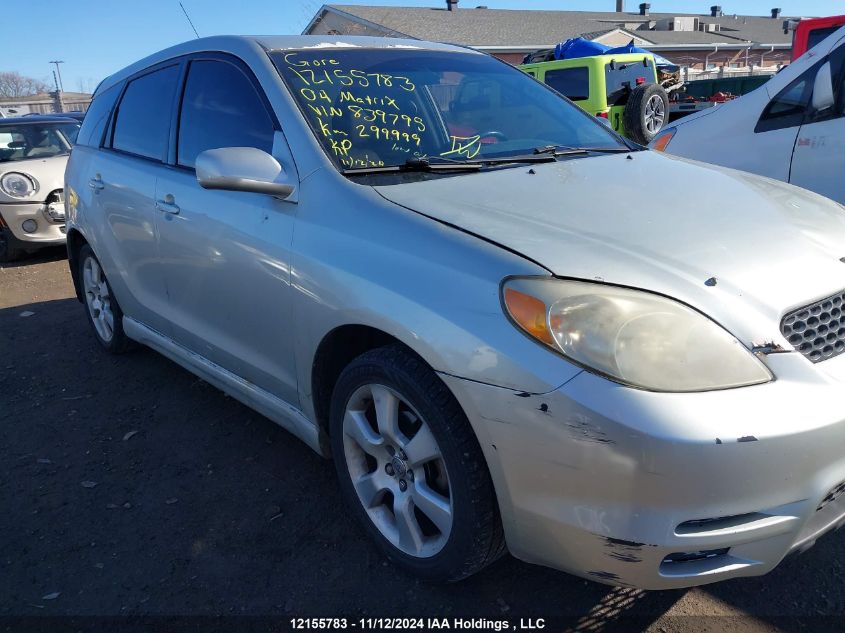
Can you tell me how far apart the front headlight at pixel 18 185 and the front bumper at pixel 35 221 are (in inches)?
5.2

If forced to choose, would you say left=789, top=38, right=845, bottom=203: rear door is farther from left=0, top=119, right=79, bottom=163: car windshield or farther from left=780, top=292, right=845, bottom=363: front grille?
left=0, top=119, right=79, bottom=163: car windshield

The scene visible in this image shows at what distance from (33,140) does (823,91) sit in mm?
8324

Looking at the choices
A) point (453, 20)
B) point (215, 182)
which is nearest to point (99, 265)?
point (215, 182)

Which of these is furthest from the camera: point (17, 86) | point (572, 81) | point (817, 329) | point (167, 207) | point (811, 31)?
point (17, 86)

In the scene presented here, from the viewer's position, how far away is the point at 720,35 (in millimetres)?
36969

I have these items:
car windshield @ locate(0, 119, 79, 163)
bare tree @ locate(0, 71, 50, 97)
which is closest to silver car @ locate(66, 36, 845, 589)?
car windshield @ locate(0, 119, 79, 163)

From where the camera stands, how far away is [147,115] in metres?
3.70

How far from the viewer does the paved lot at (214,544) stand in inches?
87.7

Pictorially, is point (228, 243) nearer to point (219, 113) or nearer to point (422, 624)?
point (219, 113)

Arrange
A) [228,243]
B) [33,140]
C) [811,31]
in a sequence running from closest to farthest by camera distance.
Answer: [228,243]
[33,140]
[811,31]

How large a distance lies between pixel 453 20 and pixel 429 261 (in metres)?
32.0

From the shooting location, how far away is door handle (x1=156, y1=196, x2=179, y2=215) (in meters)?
3.12

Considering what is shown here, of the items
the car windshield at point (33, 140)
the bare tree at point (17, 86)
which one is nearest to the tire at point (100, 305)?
the car windshield at point (33, 140)

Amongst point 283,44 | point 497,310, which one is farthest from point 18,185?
point 497,310
